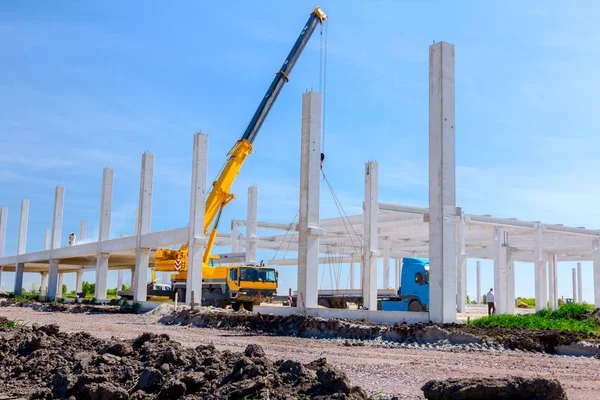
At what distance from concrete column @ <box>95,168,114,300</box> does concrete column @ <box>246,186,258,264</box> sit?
27.4 feet

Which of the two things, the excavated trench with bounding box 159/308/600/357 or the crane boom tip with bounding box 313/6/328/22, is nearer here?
the excavated trench with bounding box 159/308/600/357

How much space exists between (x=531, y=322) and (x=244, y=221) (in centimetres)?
2461

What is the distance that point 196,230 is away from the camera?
26.5 m

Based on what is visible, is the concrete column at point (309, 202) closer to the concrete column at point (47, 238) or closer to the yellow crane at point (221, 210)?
the yellow crane at point (221, 210)

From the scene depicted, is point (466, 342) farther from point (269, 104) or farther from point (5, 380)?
point (269, 104)

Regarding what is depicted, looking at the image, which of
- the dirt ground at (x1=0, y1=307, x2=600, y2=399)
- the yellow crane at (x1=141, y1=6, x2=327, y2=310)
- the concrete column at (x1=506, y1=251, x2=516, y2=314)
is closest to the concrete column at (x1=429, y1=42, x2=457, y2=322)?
the dirt ground at (x1=0, y1=307, x2=600, y2=399)

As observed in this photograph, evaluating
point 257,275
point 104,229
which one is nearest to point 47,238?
point 104,229

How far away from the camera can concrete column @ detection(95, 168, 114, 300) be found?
116 feet

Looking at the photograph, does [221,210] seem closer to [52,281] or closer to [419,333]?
[419,333]

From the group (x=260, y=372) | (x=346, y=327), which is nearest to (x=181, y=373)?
(x=260, y=372)

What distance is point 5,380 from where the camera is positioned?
30.0 feet

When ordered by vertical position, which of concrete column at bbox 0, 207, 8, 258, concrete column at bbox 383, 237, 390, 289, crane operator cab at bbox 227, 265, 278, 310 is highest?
concrete column at bbox 0, 207, 8, 258

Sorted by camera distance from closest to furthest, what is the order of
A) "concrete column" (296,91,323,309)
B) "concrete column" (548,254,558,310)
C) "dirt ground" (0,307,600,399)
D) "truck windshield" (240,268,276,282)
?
"dirt ground" (0,307,600,399) < "concrete column" (296,91,323,309) < "truck windshield" (240,268,276,282) < "concrete column" (548,254,558,310)

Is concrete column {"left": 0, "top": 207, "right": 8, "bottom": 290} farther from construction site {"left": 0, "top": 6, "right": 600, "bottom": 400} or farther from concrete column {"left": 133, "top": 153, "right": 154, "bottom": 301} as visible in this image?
concrete column {"left": 133, "top": 153, "right": 154, "bottom": 301}
